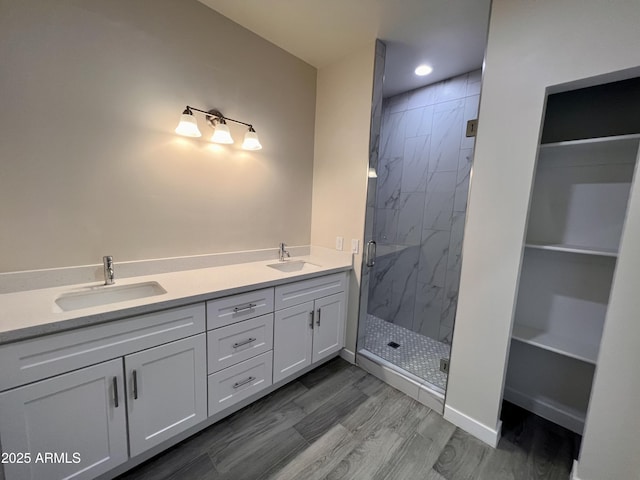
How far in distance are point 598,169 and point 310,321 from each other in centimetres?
202

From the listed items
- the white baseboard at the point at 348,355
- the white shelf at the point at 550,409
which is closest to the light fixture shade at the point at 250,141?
the white baseboard at the point at 348,355

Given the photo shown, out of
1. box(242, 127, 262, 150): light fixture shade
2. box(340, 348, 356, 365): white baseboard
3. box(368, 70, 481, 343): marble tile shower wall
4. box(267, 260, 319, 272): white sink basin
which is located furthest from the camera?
box(368, 70, 481, 343): marble tile shower wall

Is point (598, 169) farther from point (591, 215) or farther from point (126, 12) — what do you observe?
point (126, 12)

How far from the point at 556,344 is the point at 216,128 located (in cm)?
252

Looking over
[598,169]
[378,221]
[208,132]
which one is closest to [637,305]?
[598,169]

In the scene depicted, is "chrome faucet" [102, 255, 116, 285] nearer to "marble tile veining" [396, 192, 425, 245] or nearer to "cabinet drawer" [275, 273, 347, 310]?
"cabinet drawer" [275, 273, 347, 310]

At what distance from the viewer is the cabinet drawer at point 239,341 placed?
58.2 inches

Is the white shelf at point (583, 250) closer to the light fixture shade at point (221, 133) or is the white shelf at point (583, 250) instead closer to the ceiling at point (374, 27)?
the ceiling at point (374, 27)

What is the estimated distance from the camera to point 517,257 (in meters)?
1.42

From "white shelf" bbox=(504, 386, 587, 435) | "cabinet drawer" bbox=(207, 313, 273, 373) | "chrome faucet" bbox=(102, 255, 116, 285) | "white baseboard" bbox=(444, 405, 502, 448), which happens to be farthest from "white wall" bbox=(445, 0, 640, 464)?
"chrome faucet" bbox=(102, 255, 116, 285)

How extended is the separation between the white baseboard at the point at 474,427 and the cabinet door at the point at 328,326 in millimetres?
902

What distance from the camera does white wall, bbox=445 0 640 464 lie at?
→ 1.15 meters

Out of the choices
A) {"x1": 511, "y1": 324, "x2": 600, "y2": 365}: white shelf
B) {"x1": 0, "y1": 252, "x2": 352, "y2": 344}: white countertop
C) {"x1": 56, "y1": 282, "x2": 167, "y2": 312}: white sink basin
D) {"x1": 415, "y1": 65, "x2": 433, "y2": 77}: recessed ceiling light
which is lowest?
{"x1": 511, "y1": 324, "x2": 600, "y2": 365}: white shelf

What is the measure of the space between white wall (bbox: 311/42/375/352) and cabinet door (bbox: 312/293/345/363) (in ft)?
0.37
